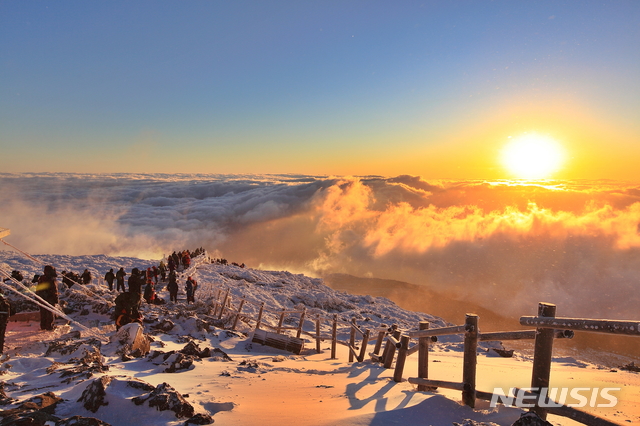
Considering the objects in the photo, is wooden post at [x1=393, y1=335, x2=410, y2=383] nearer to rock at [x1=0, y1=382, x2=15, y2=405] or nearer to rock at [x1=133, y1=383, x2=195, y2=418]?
rock at [x1=133, y1=383, x2=195, y2=418]

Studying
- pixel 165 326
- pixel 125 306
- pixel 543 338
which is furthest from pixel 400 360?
pixel 165 326

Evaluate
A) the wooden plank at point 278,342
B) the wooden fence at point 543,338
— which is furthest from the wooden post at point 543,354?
the wooden plank at point 278,342

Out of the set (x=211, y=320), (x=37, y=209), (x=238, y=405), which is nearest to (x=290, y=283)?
(x=211, y=320)

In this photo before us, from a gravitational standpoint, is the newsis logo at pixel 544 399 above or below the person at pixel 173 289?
above

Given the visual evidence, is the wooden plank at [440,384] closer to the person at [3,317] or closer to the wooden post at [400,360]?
the wooden post at [400,360]

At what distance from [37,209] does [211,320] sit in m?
172

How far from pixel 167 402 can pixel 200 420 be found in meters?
0.47

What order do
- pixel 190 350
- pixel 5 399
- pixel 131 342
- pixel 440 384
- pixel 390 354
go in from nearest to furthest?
pixel 5 399
pixel 440 384
pixel 131 342
pixel 190 350
pixel 390 354

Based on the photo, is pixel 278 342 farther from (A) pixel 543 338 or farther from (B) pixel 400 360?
(A) pixel 543 338

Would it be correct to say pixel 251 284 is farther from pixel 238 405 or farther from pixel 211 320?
pixel 238 405

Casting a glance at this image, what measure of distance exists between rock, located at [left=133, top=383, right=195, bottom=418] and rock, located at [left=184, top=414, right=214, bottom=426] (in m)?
0.17

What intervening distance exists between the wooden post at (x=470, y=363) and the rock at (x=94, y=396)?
4.41 metres

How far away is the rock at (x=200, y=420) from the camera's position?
406 centimetres

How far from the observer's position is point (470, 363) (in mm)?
4961
